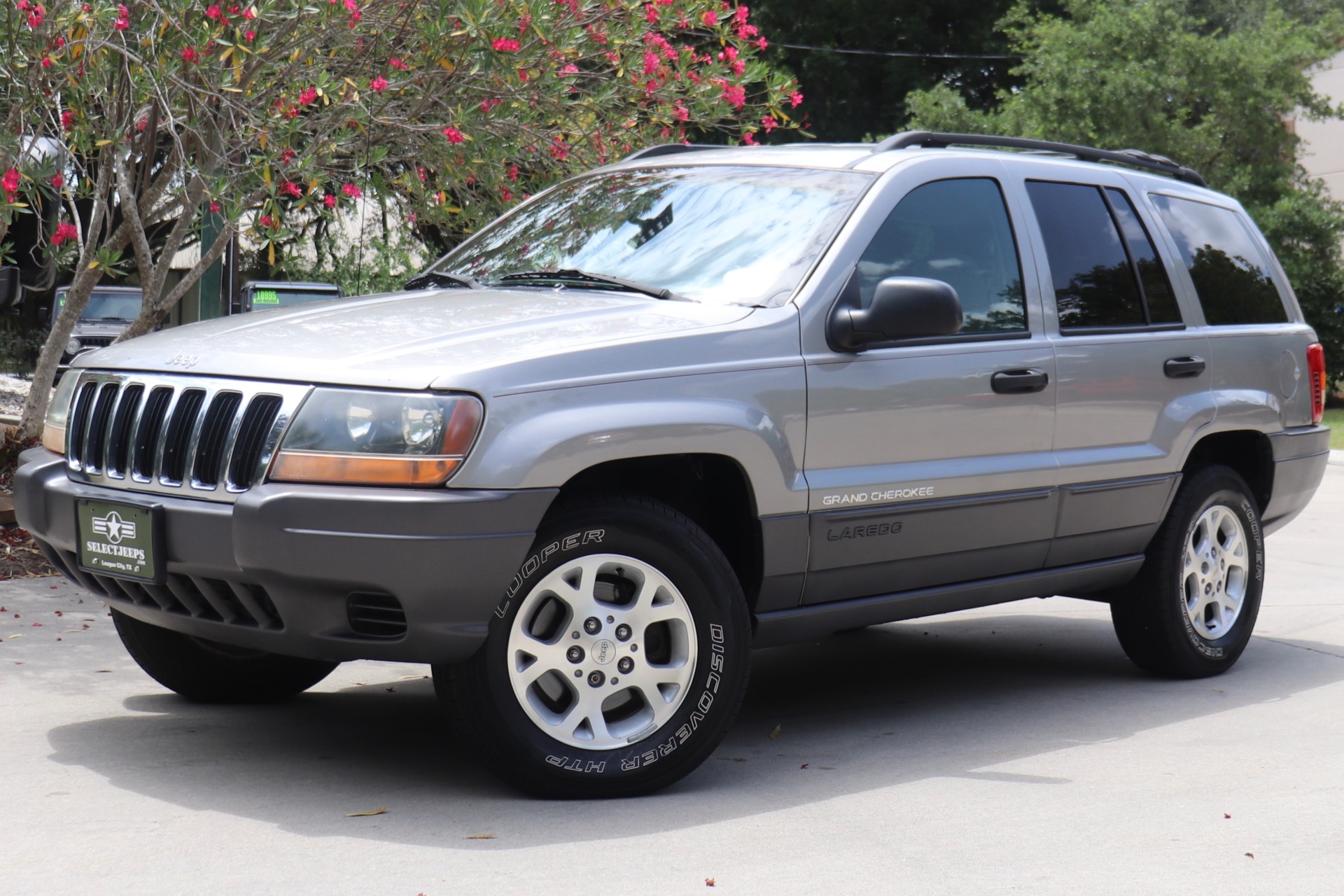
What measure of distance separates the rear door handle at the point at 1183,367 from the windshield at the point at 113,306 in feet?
56.9

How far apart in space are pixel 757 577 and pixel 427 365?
1195mm

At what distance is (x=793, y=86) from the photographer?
9.11 meters

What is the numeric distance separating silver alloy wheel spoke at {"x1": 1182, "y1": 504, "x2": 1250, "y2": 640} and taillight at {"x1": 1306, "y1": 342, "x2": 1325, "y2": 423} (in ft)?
2.46

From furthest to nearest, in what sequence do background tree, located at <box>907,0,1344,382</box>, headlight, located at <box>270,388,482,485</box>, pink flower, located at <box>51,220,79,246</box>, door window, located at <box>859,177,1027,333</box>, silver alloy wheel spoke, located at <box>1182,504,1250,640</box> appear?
background tree, located at <box>907,0,1344,382</box> → pink flower, located at <box>51,220,79,246</box> → silver alloy wheel spoke, located at <box>1182,504,1250,640</box> → door window, located at <box>859,177,1027,333</box> → headlight, located at <box>270,388,482,485</box>

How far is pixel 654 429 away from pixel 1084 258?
2166 millimetres

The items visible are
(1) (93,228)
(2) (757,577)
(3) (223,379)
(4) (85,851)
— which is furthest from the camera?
(1) (93,228)

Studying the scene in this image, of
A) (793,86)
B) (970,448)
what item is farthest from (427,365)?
(793,86)

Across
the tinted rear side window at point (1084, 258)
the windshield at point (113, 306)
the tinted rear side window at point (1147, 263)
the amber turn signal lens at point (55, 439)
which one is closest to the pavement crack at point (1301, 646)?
the tinted rear side window at point (1147, 263)

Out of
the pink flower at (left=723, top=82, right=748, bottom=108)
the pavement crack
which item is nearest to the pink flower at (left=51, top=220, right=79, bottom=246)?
the pink flower at (left=723, top=82, right=748, bottom=108)

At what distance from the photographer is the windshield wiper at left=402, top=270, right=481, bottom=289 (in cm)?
529

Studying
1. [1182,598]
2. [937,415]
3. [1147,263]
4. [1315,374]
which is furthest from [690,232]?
[1315,374]

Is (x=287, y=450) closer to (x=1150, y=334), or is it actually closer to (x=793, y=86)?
(x=1150, y=334)

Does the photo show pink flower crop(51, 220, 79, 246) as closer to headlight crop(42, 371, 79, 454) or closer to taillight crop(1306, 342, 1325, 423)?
headlight crop(42, 371, 79, 454)

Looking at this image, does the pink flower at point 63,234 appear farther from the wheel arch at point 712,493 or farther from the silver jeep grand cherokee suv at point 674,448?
the wheel arch at point 712,493
